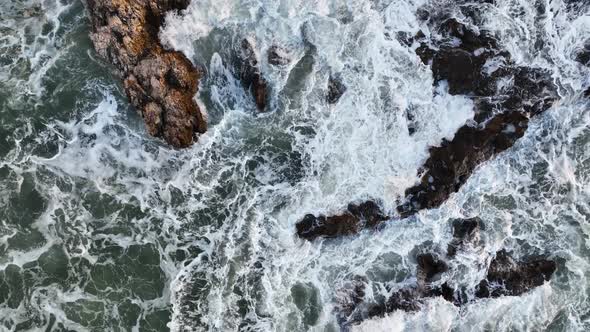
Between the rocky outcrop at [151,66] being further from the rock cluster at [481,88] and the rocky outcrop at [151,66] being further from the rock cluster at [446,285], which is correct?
the rock cluster at [446,285]

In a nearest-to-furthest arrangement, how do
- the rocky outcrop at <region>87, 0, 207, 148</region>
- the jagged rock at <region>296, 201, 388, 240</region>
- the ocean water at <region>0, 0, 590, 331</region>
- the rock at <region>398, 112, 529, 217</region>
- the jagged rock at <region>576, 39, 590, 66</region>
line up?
the rocky outcrop at <region>87, 0, 207, 148</region> → the ocean water at <region>0, 0, 590, 331</region> → the jagged rock at <region>296, 201, 388, 240</region> → the rock at <region>398, 112, 529, 217</region> → the jagged rock at <region>576, 39, 590, 66</region>

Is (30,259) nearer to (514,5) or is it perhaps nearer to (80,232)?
(80,232)

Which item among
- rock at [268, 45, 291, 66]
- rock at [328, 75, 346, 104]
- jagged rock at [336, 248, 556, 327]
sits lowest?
jagged rock at [336, 248, 556, 327]

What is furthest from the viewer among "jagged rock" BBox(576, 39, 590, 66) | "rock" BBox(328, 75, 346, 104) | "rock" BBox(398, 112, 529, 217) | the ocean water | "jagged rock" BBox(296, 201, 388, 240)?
"jagged rock" BBox(576, 39, 590, 66)

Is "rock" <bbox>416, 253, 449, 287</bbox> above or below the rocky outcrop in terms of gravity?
below

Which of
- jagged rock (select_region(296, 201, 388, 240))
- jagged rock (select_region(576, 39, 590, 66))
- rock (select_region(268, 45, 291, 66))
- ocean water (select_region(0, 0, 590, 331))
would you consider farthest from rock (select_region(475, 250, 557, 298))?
rock (select_region(268, 45, 291, 66))

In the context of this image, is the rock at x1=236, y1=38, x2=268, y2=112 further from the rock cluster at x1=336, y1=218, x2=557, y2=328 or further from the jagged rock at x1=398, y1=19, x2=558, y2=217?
the rock cluster at x1=336, y1=218, x2=557, y2=328

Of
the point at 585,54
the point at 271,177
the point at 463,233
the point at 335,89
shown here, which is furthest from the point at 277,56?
the point at 585,54

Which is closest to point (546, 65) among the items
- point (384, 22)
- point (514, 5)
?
point (514, 5)
